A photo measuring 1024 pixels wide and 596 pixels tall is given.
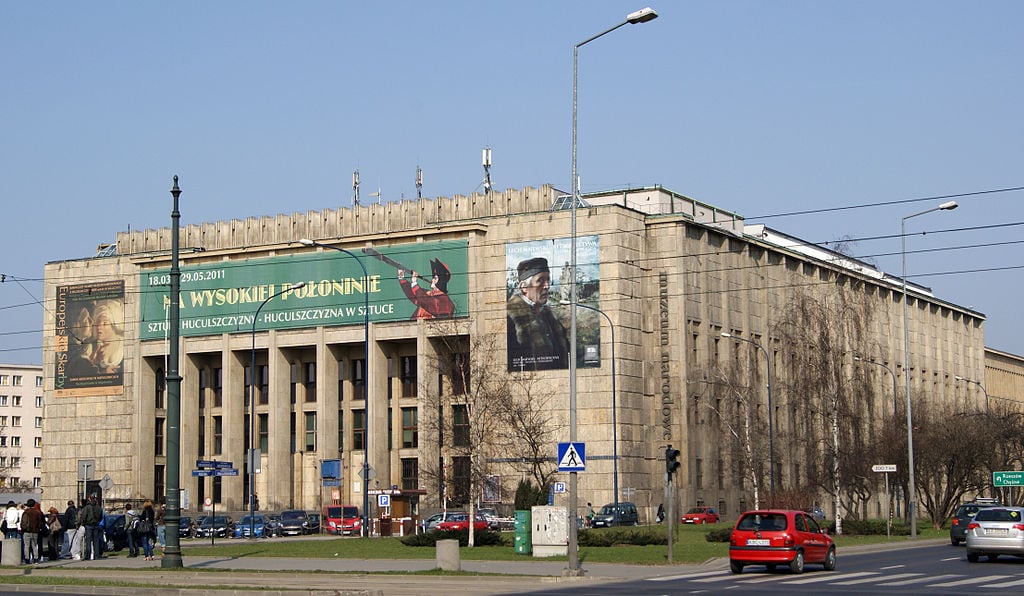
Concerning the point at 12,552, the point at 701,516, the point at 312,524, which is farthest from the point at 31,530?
the point at 701,516

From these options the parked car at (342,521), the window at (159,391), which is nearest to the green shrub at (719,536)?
the parked car at (342,521)

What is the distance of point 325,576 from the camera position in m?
31.2

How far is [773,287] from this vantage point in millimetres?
94750

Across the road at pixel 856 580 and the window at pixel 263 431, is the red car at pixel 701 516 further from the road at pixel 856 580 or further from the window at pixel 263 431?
the road at pixel 856 580

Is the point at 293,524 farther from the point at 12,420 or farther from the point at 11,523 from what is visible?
the point at 12,420

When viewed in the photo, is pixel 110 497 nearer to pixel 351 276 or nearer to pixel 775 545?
pixel 351 276

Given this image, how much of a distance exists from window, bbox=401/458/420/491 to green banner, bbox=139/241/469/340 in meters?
9.75

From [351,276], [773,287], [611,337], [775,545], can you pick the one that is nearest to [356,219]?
[351,276]

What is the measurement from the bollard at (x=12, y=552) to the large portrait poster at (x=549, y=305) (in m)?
48.9

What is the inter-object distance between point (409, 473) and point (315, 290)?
1356cm

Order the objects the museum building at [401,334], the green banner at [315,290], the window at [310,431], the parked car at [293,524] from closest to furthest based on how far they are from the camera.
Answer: the parked car at [293,524] → the museum building at [401,334] → the green banner at [315,290] → the window at [310,431]

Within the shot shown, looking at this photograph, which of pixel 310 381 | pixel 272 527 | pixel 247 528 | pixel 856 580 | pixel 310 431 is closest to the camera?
pixel 856 580

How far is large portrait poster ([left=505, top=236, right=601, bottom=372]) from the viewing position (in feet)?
270

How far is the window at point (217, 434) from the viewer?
98.3 metres
